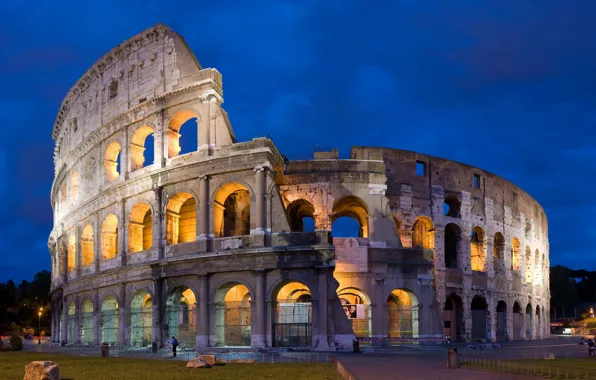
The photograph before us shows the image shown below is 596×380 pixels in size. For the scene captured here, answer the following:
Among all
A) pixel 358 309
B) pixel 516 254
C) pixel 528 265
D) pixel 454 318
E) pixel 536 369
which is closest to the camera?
pixel 536 369

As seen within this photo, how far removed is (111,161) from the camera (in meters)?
36.2

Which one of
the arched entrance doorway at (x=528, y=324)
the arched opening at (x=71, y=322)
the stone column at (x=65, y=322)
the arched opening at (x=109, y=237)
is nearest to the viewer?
the arched opening at (x=109, y=237)

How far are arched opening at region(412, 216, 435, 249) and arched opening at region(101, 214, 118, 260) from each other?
56.2 feet

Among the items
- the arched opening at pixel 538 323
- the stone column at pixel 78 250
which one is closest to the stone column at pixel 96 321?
the stone column at pixel 78 250

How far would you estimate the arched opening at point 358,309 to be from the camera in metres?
31.0

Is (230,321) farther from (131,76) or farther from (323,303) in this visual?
(131,76)

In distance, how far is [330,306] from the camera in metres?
27.4

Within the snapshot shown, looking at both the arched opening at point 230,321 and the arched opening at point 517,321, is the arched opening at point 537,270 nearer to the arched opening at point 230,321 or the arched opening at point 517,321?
the arched opening at point 517,321

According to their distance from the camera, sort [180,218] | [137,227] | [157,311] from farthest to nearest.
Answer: [180,218], [137,227], [157,311]

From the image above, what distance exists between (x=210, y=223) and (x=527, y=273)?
27.0 m

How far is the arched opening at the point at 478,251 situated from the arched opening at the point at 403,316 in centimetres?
795

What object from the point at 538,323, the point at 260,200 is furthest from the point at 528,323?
the point at 260,200

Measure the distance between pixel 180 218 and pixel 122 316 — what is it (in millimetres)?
5847

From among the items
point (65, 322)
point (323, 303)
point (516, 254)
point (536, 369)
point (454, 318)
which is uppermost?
point (516, 254)
